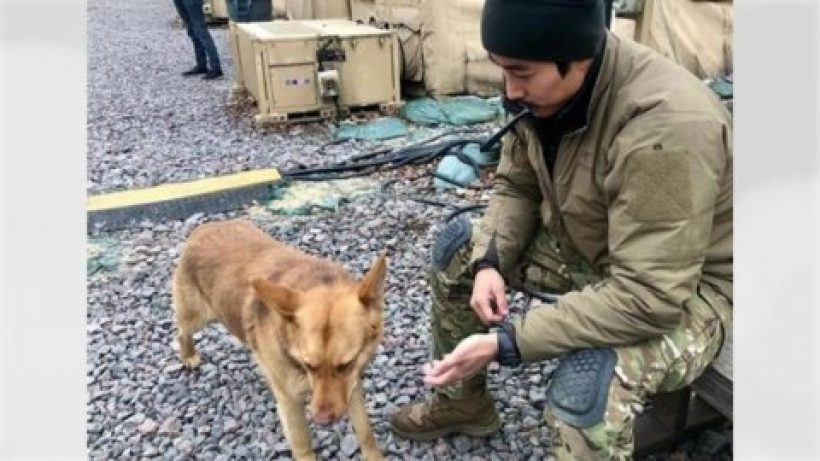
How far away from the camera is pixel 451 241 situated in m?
2.75

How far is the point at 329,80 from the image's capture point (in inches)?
304

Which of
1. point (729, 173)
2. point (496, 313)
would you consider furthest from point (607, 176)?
point (496, 313)

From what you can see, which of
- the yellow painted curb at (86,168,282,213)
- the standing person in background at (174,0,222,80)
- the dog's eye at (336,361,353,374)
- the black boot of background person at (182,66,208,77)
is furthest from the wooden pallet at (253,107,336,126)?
the dog's eye at (336,361,353,374)

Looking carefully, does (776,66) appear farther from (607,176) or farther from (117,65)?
(117,65)

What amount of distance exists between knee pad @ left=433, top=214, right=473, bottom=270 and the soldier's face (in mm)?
757

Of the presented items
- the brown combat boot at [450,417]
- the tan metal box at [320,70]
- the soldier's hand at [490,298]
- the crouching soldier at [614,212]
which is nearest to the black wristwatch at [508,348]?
the crouching soldier at [614,212]

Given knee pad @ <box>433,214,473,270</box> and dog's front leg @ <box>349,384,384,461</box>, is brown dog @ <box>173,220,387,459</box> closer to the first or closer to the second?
dog's front leg @ <box>349,384,384,461</box>

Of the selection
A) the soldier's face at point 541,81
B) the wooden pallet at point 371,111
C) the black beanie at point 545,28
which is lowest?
the wooden pallet at point 371,111

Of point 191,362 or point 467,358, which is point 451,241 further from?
point 191,362

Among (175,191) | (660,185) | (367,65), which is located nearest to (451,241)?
(660,185)

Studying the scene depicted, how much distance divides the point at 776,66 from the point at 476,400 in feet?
7.16

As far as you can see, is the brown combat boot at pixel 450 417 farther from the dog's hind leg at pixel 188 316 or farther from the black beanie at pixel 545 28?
the black beanie at pixel 545 28

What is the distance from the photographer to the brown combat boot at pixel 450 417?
2934 millimetres

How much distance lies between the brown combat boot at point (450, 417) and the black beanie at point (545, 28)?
1421mm
